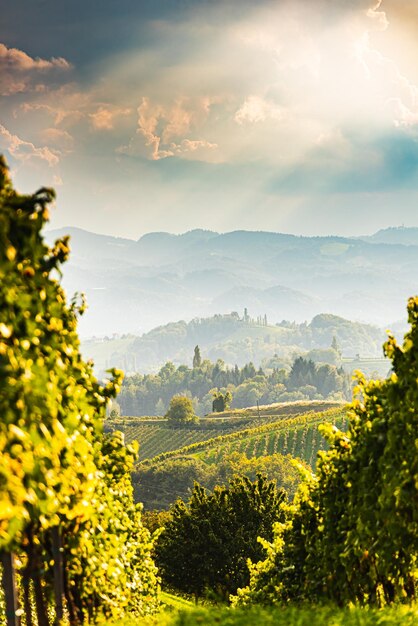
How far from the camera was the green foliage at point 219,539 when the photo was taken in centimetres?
3528

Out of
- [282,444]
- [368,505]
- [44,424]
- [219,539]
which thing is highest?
[44,424]

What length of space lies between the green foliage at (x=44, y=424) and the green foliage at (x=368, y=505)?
413 cm

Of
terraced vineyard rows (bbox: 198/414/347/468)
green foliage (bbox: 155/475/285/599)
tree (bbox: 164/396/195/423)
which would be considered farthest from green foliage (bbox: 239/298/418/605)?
tree (bbox: 164/396/195/423)

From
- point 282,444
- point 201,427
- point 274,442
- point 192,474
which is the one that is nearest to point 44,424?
point 192,474

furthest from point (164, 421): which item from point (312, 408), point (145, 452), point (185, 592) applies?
point (185, 592)

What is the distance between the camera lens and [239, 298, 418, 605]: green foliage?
8.23 m

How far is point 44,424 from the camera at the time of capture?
5.84 meters

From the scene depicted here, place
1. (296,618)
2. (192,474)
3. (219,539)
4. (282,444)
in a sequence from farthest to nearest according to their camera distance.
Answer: (282,444)
(192,474)
(219,539)
(296,618)

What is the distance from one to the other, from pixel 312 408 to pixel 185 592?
128321 mm

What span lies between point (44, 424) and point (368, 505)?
5.64 meters

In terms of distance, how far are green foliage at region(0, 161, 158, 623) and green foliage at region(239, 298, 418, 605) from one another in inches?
162

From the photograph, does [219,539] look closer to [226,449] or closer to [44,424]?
[44,424]

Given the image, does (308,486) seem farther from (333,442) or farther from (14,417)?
(14,417)

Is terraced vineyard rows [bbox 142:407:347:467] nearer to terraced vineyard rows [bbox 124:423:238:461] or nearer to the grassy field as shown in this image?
terraced vineyard rows [bbox 124:423:238:461]
